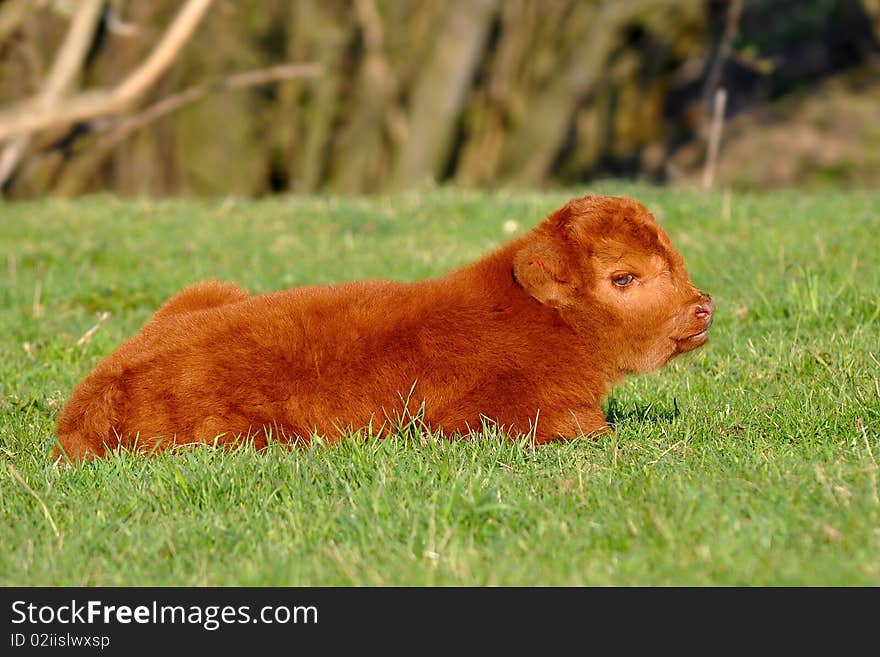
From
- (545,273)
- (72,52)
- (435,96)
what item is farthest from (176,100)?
(545,273)

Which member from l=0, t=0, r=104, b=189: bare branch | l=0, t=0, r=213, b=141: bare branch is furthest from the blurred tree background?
Result: l=0, t=0, r=213, b=141: bare branch

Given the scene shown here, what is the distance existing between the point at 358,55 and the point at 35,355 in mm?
14494

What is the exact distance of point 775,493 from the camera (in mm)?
4199

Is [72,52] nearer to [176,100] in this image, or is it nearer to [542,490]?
[176,100]

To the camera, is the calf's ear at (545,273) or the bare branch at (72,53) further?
the bare branch at (72,53)

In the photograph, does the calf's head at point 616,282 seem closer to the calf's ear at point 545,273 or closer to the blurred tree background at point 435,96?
the calf's ear at point 545,273

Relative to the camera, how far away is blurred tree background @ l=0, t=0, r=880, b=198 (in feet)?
61.4

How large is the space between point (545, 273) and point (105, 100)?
9.92 meters

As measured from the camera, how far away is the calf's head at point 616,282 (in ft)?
17.0

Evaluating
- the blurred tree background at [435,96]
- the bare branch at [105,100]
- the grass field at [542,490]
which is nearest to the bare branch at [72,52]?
the bare branch at [105,100]

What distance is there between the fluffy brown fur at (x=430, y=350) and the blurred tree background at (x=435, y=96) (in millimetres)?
12681

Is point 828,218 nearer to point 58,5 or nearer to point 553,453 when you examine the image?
point 553,453

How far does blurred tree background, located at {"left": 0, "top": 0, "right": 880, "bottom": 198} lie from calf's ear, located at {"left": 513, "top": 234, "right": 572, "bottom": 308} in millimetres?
12773

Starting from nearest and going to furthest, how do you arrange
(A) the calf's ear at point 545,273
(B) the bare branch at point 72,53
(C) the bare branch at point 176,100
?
1. (A) the calf's ear at point 545,273
2. (B) the bare branch at point 72,53
3. (C) the bare branch at point 176,100
